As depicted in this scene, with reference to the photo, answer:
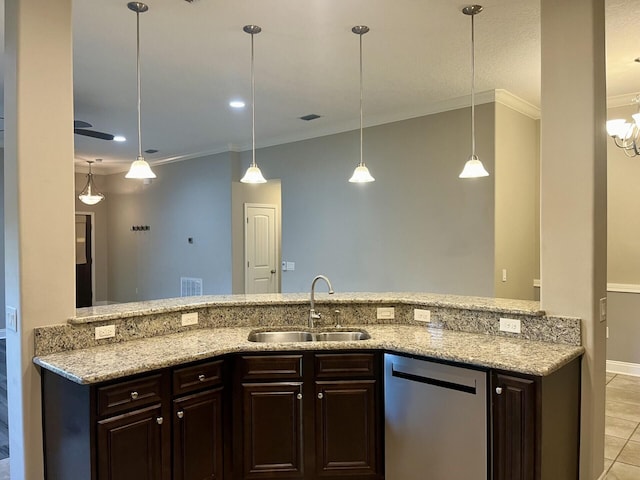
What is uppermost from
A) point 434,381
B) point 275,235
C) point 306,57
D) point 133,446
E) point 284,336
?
point 306,57

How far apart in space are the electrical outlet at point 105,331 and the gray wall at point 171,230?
478 cm

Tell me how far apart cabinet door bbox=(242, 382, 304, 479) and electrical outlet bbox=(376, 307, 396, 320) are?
874mm

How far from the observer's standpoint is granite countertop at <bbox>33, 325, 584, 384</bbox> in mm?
2213

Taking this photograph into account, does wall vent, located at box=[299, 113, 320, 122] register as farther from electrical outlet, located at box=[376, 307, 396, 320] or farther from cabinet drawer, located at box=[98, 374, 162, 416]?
cabinet drawer, located at box=[98, 374, 162, 416]

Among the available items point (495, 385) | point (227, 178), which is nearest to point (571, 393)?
point (495, 385)

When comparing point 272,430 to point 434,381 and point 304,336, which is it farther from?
point 434,381

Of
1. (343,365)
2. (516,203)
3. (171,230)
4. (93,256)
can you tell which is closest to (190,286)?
(171,230)

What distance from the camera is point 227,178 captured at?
7.46m

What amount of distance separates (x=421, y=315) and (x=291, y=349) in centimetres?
103

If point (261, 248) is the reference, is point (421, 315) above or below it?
below

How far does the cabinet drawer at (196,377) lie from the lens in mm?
2425

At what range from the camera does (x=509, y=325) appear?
110 inches

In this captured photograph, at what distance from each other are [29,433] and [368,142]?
449 centimetres

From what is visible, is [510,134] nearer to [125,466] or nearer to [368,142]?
[368,142]
